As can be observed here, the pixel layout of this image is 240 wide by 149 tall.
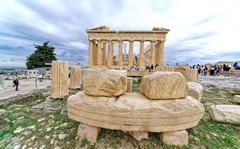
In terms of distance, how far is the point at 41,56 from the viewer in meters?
45.0

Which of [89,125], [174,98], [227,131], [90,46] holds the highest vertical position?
[90,46]

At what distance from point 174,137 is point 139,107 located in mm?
1083

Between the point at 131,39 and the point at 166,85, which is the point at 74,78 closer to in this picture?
the point at 166,85

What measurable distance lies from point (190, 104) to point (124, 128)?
1571 mm

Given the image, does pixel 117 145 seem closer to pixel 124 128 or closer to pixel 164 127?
pixel 124 128

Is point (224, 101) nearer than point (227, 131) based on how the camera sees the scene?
No

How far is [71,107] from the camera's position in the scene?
14.0ft

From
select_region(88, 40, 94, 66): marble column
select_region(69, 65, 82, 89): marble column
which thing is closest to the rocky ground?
select_region(69, 65, 82, 89): marble column

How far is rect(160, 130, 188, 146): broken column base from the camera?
383cm

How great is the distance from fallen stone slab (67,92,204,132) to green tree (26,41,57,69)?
44.3 meters

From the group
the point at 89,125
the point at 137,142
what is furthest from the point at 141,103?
the point at 89,125

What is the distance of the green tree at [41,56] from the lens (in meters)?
44.7

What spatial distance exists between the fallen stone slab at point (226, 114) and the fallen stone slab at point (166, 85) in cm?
220

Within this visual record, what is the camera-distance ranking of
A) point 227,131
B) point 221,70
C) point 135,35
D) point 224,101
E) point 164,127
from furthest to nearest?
1. point 135,35
2. point 221,70
3. point 224,101
4. point 227,131
5. point 164,127
